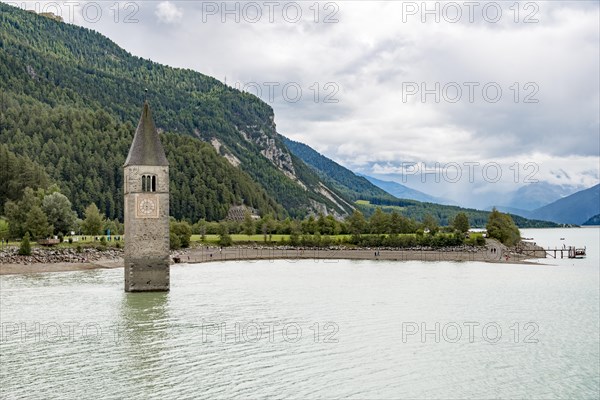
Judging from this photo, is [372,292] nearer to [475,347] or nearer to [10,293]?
[475,347]

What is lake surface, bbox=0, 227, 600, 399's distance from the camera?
2536cm

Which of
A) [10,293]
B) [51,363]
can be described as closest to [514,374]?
[51,363]

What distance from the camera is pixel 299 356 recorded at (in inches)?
1172

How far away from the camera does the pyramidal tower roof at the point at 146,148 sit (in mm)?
50531

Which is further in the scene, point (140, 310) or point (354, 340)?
point (140, 310)

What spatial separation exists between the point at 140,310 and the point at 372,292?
20.4 metres

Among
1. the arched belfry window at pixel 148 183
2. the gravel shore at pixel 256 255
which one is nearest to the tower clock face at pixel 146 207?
the arched belfry window at pixel 148 183

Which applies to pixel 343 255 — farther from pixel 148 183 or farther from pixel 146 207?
pixel 148 183

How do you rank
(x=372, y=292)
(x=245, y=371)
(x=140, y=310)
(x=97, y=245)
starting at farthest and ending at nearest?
1. (x=97, y=245)
2. (x=372, y=292)
3. (x=140, y=310)
4. (x=245, y=371)

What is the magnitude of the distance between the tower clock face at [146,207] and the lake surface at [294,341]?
6.16 meters

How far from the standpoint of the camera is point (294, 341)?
33.0 m

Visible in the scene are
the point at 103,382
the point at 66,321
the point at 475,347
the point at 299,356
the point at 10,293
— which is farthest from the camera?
the point at 10,293

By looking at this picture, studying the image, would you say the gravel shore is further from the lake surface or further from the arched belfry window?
the arched belfry window

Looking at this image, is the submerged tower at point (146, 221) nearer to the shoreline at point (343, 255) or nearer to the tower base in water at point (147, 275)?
the tower base in water at point (147, 275)
